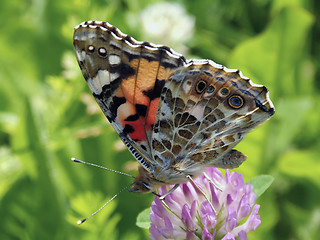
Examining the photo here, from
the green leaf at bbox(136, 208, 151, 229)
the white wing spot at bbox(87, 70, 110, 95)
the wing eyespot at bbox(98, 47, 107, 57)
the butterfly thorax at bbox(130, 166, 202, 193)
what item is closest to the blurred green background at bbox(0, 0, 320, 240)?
the green leaf at bbox(136, 208, 151, 229)

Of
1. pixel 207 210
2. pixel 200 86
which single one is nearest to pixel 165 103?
pixel 200 86

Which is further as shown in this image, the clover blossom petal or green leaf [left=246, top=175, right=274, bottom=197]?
green leaf [left=246, top=175, right=274, bottom=197]

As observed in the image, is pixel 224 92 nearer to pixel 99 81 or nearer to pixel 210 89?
pixel 210 89

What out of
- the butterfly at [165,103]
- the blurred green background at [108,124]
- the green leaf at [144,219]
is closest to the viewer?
the butterfly at [165,103]

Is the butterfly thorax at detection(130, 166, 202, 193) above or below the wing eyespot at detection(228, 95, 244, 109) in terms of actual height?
below

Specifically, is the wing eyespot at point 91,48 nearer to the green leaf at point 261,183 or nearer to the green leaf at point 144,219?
the green leaf at point 144,219

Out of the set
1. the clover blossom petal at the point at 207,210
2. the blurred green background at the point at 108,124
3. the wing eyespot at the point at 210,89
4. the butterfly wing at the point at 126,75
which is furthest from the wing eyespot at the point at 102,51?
the blurred green background at the point at 108,124

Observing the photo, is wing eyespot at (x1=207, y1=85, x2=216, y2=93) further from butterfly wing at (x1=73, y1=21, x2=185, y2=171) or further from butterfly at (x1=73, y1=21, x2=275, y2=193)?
butterfly wing at (x1=73, y1=21, x2=185, y2=171)

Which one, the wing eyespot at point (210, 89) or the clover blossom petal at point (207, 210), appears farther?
the wing eyespot at point (210, 89)
